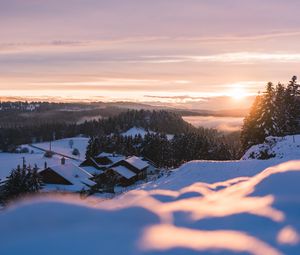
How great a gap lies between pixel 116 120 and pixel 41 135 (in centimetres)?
3299

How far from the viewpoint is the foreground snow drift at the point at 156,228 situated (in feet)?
14.8

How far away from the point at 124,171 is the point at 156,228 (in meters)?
58.4

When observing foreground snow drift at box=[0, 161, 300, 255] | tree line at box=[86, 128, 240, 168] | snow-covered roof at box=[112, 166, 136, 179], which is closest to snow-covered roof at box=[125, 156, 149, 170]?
snow-covered roof at box=[112, 166, 136, 179]

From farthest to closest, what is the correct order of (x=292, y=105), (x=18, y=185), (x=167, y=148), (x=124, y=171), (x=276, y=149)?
(x=167, y=148), (x=124, y=171), (x=292, y=105), (x=18, y=185), (x=276, y=149)

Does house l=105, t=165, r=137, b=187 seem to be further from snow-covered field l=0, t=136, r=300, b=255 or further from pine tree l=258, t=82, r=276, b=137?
snow-covered field l=0, t=136, r=300, b=255

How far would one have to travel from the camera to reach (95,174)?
65.0 meters

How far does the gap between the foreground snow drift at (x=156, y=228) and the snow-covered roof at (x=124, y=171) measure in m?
55.0

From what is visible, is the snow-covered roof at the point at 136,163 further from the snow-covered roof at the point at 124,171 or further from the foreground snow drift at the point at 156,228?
the foreground snow drift at the point at 156,228

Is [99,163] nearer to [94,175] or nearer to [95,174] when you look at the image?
[95,174]

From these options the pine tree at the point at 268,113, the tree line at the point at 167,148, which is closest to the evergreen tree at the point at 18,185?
the pine tree at the point at 268,113

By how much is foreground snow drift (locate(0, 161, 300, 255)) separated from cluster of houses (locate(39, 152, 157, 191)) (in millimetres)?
40346

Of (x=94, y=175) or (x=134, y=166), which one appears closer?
(x=94, y=175)

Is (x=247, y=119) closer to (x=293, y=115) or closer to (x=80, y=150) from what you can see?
(x=293, y=115)

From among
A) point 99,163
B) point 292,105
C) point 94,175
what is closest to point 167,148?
point 99,163
